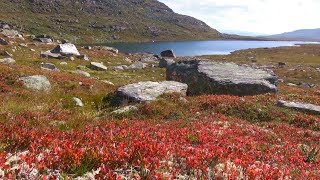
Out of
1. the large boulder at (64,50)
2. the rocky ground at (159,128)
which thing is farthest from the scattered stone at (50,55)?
the rocky ground at (159,128)

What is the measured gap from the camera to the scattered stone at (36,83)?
2535 centimetres

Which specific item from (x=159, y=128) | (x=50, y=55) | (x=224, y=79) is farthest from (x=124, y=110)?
(x=50, y=55)

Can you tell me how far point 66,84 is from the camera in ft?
94.7

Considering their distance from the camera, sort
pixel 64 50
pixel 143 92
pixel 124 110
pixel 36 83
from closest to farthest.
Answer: pixel 124 110 < pixel 143 92 < pixel 36 83 < pixel 64 50

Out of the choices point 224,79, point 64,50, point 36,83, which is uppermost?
point 36,83

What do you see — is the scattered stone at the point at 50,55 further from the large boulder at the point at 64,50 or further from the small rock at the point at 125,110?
the small rock at the point at 125,110

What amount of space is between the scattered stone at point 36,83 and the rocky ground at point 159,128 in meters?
0.07

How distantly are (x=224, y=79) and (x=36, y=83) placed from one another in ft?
47.8

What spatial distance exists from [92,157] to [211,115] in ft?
44.5

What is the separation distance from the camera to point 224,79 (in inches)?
1210

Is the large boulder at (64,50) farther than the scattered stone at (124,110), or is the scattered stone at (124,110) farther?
the large boulder at (64,50)

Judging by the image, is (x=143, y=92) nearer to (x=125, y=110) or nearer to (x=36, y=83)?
(x=125, y=110)

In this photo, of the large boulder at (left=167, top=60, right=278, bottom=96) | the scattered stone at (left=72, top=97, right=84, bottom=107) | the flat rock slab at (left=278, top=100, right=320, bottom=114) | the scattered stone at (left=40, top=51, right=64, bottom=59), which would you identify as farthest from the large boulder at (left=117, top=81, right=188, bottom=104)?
the scattered stone at (left=40, top=51, right=64, bottom=59)

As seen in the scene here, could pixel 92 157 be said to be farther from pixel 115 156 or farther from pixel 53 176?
pixel 53 176
